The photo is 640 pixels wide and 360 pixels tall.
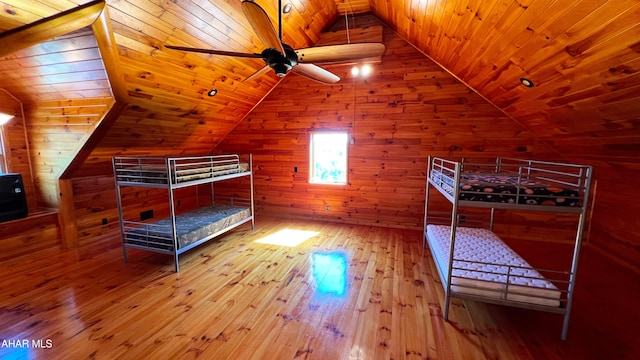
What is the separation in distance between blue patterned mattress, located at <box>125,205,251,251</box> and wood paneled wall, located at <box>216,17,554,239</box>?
148 centimetres

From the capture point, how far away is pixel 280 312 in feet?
7.55

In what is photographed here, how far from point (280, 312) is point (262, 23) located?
2.31m

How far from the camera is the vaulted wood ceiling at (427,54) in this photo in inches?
68.1

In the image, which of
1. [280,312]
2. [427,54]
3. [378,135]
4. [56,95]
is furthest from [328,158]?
[56,95]

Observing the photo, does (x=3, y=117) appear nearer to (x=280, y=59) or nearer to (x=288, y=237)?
(x=280, y=59)

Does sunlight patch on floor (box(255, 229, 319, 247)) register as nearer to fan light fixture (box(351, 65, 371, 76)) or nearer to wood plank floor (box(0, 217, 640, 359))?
wood plank floor (box(0, 217, 640, 359))

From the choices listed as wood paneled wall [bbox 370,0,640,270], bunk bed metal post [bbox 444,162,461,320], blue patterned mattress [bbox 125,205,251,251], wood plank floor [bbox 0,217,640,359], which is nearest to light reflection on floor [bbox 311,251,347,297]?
wood plank floor [bbox 0,217,640,359]

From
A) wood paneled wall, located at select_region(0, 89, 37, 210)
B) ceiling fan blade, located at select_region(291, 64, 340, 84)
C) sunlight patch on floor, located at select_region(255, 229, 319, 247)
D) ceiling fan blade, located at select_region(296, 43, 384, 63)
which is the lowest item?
sunlight patch on floor, located at select_region(255, 229, 319, 247)

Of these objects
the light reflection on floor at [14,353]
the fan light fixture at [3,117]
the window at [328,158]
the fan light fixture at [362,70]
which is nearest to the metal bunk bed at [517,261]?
the window at [328,158]

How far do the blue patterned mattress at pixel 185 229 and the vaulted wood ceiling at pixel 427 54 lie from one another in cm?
135

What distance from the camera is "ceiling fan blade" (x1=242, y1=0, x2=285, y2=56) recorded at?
1519 millimetres

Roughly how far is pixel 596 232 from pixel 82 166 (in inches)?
288

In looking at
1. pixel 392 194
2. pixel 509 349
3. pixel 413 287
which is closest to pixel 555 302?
pixel 509 349

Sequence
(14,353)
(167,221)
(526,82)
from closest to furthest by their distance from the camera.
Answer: (14,353) → (526,82) → (167,221)
